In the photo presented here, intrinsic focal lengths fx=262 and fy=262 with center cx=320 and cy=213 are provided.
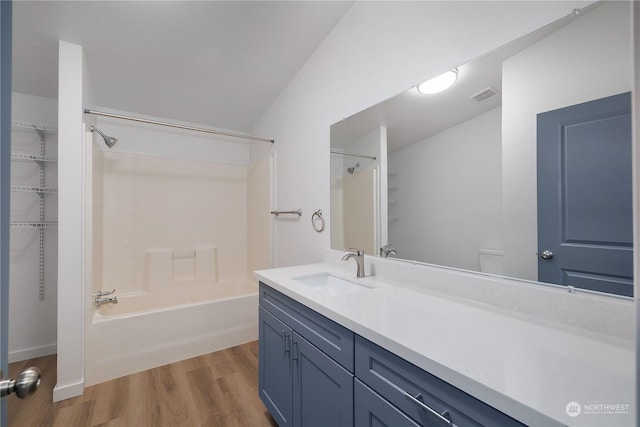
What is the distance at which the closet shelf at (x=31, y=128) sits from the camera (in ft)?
6.99

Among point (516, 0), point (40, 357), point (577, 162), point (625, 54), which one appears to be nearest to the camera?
point (625, 54)

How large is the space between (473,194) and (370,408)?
0.95 m

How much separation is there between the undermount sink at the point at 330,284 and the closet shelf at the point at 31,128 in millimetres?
2554

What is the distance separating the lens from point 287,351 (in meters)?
1.33

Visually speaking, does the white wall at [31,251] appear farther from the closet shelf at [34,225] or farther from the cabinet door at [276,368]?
the cabinet door at [276,368]

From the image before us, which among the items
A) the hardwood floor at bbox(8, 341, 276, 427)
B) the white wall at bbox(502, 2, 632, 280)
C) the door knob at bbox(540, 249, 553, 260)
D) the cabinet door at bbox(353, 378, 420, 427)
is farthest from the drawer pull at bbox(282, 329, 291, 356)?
the door knob at bbox(540, 249, 553, 260)

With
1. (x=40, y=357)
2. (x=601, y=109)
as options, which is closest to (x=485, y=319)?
(x=601, y=109)

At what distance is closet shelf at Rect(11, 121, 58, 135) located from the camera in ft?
6.99

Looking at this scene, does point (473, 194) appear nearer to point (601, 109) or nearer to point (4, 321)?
point (601, 109)

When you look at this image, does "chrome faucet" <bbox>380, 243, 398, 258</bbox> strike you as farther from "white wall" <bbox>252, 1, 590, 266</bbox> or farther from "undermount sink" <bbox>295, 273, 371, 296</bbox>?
"white wall" <bbox>252, 1, 590, 266</bbox>

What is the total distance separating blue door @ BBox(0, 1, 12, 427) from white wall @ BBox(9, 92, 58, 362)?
244 cm

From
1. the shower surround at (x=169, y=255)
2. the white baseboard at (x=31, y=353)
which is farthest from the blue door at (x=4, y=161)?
the white baseboard at (x=31, y=353)

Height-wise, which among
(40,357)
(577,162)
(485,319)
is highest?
(577,162)

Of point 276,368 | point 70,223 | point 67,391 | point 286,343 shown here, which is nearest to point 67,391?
point 67,391
